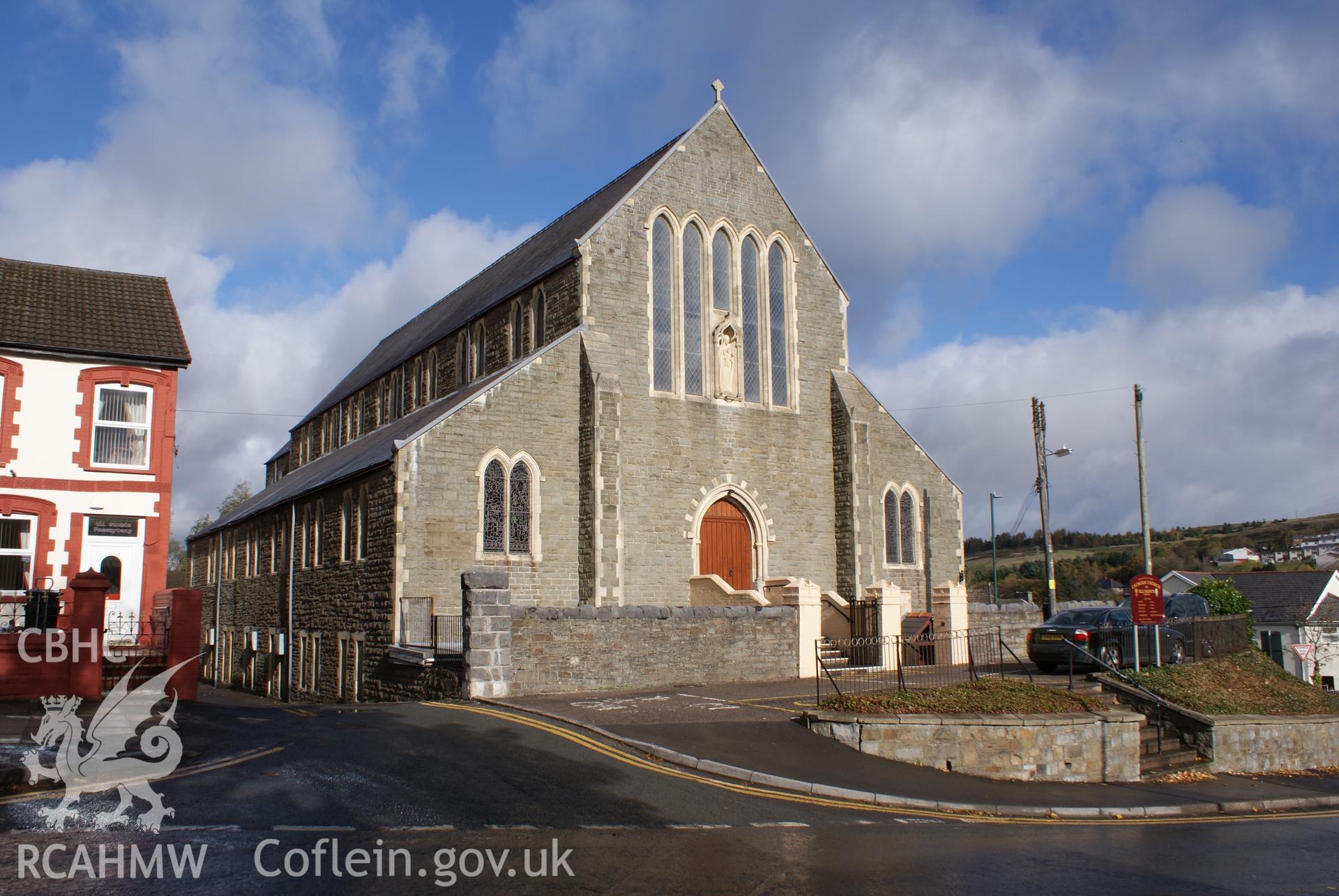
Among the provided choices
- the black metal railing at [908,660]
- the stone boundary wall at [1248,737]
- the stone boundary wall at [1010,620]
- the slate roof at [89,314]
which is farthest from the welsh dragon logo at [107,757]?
the stone boundary wall at [1010,620]

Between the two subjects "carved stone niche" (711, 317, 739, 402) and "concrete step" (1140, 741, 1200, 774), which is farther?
"carved stone niche" (711, 317, 739, 402)

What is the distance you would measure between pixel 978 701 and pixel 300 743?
1036cm

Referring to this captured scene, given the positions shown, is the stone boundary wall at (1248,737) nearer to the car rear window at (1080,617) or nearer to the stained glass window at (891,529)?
the car rear window at (1080,617)

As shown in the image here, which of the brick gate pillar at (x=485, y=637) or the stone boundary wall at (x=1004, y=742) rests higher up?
the brick gate pillar at (x=485, y=637)

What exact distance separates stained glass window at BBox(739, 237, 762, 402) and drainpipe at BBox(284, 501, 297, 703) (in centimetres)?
1400

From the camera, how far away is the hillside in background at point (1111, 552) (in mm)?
86062

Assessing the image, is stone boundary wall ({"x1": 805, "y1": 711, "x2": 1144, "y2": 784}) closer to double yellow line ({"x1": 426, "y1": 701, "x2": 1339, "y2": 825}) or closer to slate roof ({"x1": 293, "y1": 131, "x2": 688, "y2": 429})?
double yellow line ({"x1": 426, "y1": 701, "x2": 1339, "y2": 825})

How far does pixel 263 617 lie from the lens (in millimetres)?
33250

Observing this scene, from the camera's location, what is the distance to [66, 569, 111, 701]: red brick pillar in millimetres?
16969

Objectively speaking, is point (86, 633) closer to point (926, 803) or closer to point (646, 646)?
point (646, 646)

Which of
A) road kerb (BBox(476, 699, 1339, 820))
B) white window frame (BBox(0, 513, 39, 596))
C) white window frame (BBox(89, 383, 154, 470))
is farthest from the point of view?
white window frame (BBox(89, 383, 154, 470))

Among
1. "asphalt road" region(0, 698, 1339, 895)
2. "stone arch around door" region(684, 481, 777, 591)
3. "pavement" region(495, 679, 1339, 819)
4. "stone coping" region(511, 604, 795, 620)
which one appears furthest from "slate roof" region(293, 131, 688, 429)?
"asphalt road" region(0, 698, 1339, 895)

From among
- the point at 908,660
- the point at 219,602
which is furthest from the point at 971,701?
the point at 219,602

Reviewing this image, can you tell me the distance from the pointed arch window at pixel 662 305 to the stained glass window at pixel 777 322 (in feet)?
10.6
